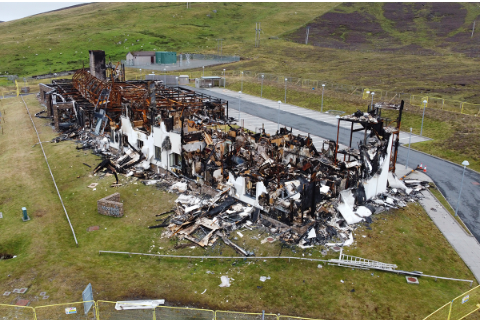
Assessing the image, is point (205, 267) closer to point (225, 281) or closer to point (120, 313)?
point (225, 281)

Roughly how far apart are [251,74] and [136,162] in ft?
176

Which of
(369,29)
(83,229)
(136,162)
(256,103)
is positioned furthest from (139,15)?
(83,229)

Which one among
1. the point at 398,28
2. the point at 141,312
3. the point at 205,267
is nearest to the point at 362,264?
the point at 205,267

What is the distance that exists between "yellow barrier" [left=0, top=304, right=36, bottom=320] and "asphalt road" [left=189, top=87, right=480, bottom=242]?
23744mm

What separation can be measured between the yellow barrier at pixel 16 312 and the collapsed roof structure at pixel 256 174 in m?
8.05

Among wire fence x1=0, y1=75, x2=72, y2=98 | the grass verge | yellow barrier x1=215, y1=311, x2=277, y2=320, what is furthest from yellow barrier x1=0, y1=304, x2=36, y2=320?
wire fence x1=0, y1=75, x2=72, y2=98

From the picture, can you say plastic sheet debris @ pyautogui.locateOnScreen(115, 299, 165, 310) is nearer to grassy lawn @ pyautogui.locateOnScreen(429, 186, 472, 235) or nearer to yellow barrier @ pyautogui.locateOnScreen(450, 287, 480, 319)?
yellow barrier @ pyautogui.locateOnScreen(450, 287, 480, 319)

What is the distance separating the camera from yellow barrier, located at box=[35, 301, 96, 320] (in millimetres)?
14711

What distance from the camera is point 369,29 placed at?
471 ft

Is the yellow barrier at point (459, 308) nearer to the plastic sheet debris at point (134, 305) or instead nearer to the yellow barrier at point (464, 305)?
the yellow barrier at point (464, 305)

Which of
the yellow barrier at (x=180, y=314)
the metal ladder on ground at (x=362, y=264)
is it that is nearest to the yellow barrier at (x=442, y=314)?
the metal ladder on ground at (x=362, y=264)

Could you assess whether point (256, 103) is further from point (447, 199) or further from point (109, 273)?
point (109, 273)

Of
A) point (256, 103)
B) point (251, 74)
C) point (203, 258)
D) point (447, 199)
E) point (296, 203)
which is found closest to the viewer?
point (203, 258)

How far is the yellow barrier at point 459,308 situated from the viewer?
14.6 meters
